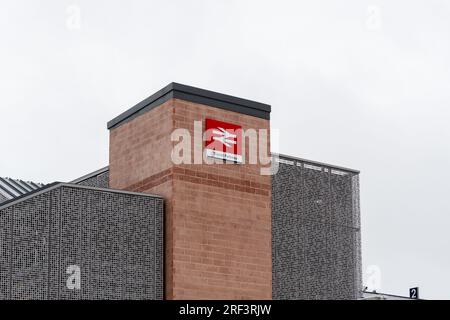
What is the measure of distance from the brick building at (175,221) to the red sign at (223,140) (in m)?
0.03

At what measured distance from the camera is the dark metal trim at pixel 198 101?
27.4 m

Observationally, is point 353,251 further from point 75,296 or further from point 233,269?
point 75,296

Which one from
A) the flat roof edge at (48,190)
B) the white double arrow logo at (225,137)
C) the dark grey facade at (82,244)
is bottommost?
the dark grey facade at (82,244)

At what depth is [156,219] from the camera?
26.6m

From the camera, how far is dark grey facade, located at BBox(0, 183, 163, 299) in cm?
2447

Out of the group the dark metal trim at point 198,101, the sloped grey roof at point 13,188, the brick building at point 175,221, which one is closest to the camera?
the brick building at point 175,221

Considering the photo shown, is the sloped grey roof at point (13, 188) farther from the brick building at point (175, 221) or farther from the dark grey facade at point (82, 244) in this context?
the dark grey facade at point (82, 244)

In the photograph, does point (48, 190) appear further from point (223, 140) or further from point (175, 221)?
point (223, 140)

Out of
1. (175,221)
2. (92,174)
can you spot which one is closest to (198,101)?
(175,221)

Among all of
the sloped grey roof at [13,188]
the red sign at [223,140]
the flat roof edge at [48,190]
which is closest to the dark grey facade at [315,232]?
the red sign at [223,140]

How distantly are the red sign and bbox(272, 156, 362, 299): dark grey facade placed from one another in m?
2.72

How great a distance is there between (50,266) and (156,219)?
314cm

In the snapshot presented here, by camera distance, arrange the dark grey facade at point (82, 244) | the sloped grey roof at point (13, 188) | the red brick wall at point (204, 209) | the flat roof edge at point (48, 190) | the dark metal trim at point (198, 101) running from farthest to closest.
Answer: the sloped grey roof at point (13, 188), the dark metal trim at point (198, 101), the red brick wall at point (204, 209), the flat roof edge at point (48, 190), the dark grey facade at point (82, 244)
